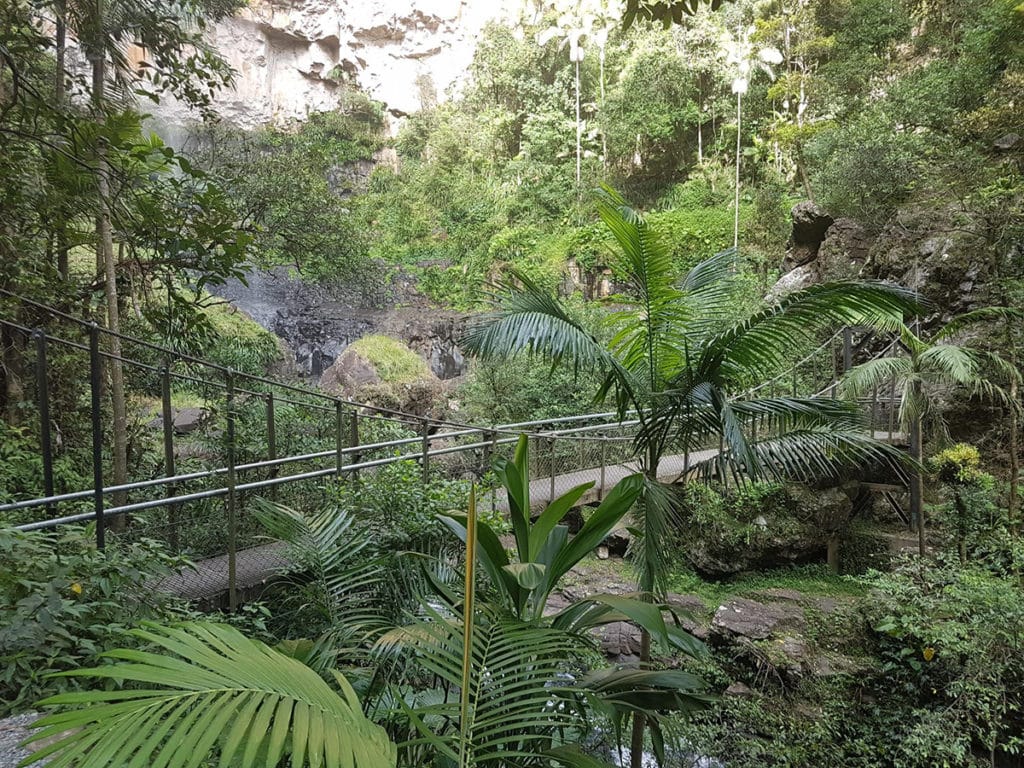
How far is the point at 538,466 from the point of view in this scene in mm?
7207

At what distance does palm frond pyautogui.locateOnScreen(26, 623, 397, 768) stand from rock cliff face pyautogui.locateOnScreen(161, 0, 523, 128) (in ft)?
80.3

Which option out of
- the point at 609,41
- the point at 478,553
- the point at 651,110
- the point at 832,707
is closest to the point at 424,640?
the point at 478,553

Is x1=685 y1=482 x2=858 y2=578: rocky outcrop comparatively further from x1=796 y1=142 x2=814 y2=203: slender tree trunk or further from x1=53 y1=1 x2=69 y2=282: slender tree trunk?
x1=796 y1=142 x2=814 y2=203: slender tree trunk

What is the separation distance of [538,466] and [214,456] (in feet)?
11.7

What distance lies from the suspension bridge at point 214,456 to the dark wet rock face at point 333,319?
19.4ft

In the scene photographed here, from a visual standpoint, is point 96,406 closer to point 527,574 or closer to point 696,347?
point 527,574

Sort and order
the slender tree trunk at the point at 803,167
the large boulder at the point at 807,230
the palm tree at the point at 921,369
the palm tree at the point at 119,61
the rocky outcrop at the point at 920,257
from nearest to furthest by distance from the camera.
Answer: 1. the palm tree at the point at 119,61
2. the palm tree at the point at 921,369
3. the rocky outcrop at the point at 920,257
4. the large boulder at the point at 807,230
5. the slender tree trunk at the point at 803,167

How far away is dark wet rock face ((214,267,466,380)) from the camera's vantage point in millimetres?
14133

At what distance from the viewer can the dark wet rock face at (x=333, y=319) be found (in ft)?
46.4

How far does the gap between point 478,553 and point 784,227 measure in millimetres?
13143

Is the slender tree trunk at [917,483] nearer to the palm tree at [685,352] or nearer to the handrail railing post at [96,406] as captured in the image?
the palm tree at [685,352]

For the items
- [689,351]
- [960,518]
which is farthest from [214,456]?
[960,518]

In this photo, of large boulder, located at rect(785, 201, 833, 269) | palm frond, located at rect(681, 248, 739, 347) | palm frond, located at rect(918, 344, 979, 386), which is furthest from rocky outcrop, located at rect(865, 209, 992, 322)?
palm frond, located at rect(681, 248, 739, 347)

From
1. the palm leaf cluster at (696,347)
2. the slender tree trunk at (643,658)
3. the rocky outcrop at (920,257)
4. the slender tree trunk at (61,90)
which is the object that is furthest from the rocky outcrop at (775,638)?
the slender tree trunk at (61,90)
